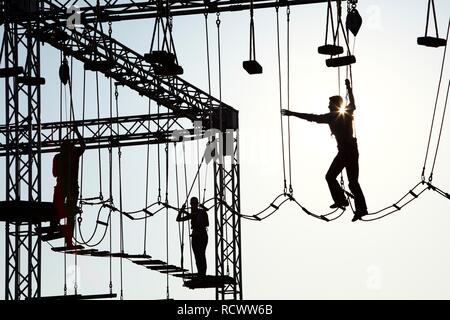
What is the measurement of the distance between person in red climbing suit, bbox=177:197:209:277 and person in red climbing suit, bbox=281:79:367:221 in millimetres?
5392

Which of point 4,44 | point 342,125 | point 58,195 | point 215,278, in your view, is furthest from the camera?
point 215,278

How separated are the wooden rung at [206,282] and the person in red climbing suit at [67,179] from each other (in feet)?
8.03

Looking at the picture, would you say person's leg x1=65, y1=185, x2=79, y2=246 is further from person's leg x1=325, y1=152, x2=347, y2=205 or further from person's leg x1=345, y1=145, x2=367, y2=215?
person's leg x1=345, y1=145, x2=367, y2=215

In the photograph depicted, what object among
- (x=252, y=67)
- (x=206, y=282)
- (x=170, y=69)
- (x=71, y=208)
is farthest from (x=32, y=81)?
(x=206, y=282)

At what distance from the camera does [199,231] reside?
21891 millimetres

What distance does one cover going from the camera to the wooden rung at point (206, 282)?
22.0 metres

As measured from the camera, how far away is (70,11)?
19938 mm

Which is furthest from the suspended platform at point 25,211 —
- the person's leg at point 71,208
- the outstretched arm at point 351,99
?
the outstretched arm at point 351,99

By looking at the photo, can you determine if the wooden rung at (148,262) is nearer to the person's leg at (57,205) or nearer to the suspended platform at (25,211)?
the person's leg at (57,205)

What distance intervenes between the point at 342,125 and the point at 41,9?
6.04m

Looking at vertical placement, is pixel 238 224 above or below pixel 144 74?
below

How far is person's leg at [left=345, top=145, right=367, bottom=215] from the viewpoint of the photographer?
1586 centimetres
